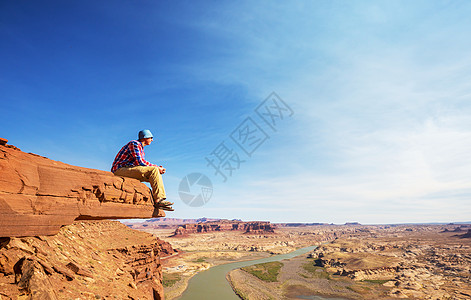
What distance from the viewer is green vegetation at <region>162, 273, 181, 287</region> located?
42.9m

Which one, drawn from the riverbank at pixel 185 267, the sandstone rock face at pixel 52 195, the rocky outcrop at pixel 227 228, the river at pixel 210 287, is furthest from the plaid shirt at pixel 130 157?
the rocky outcrop at pixel 227 228

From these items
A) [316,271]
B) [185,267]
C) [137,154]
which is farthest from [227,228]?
[137,154]

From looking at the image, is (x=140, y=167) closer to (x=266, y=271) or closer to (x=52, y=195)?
Result: (x=52, y=195)

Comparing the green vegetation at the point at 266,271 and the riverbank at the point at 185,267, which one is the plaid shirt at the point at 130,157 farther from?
the green vegetation at the point at 266,271

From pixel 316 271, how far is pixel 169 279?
37.0 m

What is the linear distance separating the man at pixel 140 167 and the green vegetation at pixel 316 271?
2303 inches

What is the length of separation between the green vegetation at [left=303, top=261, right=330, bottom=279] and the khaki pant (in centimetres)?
5848

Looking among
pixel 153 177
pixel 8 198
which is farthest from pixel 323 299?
pixel 8 198

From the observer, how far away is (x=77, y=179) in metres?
5.06

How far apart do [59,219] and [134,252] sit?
42.5 feet

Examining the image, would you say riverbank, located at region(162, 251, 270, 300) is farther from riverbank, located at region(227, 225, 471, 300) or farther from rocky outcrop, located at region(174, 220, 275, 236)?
rocky outcrop, located at region(174, 220, 275, 236)

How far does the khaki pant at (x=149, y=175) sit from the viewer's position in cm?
611

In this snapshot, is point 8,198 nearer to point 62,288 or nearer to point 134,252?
point 62,288

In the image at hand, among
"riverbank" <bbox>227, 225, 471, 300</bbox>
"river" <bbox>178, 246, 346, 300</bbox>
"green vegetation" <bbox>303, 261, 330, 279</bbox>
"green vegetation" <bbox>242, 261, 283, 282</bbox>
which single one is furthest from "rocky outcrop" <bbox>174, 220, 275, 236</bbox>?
"riverbank" <bbox>227, 225, 471, 300</bbox>
